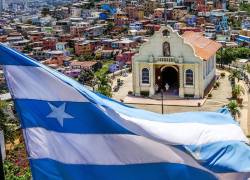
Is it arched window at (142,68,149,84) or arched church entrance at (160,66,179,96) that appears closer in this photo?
arched window at (142,68,149,84)

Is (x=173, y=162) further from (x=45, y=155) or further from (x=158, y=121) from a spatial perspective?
(x=45, y=155)

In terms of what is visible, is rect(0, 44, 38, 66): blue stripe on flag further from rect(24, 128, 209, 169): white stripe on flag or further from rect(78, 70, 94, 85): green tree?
rect(78, 70, 94, 85): green tree

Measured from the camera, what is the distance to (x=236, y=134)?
23.2 feet


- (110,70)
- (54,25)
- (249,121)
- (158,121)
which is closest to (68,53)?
(110,70)

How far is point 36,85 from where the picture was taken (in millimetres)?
6422

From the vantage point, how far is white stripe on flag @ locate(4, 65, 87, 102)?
6359 millimetres

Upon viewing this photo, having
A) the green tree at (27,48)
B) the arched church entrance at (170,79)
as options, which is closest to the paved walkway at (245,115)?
the arched church entrance at (170,79)

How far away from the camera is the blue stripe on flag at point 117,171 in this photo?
631 cm

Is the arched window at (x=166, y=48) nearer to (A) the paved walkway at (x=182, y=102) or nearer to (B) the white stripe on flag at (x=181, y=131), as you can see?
→ (A) the paved walkway at (x=182, y=102)

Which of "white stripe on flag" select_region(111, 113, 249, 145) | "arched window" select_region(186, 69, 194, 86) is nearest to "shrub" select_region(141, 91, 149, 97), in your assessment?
"arched window" select_region(186, 69, 194, 86)

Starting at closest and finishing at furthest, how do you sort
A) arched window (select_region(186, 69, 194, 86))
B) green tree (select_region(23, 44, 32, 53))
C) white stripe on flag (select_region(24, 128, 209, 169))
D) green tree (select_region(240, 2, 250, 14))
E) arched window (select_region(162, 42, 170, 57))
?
white stripe on flag (select_region(24, 128, 209, 169)), arched window (select_region(186, 69, 194, 86)), arched window (select_region(162, 42, 170, 57)), green tree (select_region(23, 44, 32, 53)), green tree (select_region(240, 2, 250, 14))

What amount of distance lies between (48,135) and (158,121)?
1487mm

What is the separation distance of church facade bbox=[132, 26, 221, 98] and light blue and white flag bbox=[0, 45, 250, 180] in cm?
3029

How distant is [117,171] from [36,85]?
4.77 feet
